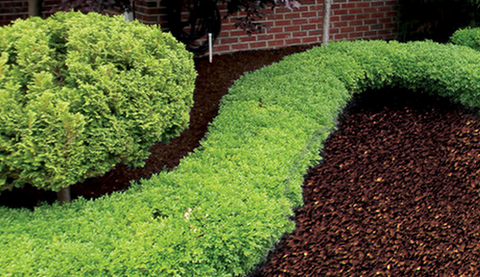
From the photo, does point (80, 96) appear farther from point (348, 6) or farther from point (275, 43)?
point (348, 6)

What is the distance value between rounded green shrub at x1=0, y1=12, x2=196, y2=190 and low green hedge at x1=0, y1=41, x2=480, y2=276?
0.93 ft

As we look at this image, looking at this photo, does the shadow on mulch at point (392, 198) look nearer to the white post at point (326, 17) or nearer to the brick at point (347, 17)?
the white post at point (326, 17)

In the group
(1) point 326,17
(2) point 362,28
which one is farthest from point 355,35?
(1) point 326,17

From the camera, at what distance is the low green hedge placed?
2727 millimetres

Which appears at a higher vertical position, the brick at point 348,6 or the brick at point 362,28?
the brick at point 348,6

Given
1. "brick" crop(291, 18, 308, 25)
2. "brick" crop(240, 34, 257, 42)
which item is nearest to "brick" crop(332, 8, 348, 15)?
"brick" crop(291, 18, 308, 25)

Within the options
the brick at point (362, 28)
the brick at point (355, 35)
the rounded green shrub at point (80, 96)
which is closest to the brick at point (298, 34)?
the brick at point (355, 35)

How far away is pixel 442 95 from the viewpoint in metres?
5.48

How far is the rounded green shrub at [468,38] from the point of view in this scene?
6.75 metres

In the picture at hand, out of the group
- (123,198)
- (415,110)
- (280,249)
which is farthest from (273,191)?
(415,110)

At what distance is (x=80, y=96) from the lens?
10.0 ft

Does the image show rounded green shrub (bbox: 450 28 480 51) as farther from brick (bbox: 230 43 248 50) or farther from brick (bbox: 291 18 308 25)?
brick (bbox: 230 43 248 50)

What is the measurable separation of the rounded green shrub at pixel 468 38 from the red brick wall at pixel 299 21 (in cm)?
175

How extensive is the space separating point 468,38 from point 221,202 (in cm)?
514
